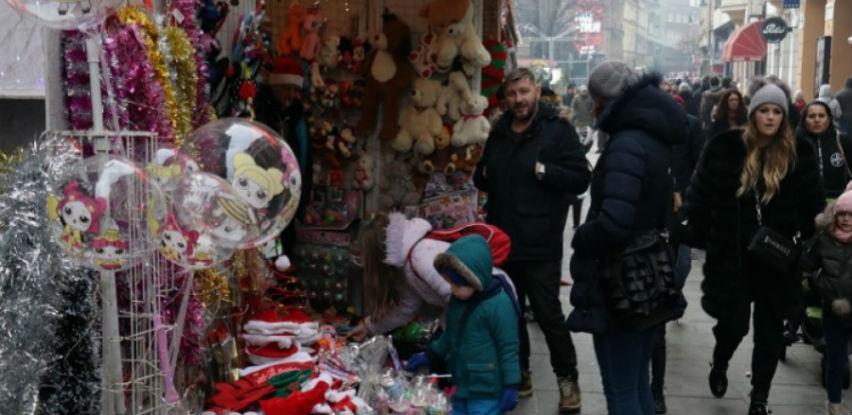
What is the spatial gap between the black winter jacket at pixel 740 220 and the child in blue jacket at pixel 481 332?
4.74 ft

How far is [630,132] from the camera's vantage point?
16.4 ft

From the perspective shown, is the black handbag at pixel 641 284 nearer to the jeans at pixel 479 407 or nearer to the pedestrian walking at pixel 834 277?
the jeans at pixel 479 407

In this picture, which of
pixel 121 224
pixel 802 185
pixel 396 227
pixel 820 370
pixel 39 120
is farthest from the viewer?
pixel 820 370

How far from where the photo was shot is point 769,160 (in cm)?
602

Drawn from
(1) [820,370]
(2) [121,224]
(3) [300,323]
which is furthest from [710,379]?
(2) [121,224]

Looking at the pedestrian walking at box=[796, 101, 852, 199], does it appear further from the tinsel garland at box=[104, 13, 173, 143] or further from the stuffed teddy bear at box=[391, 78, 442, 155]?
the tinsel garland at box=[104, 13, 173, 143]

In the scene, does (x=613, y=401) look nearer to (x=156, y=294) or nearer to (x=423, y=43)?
(x=156, y=294)

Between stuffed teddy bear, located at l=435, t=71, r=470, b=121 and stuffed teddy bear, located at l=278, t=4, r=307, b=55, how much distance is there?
3.46ft

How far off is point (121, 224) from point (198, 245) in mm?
265

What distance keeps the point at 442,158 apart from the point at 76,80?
4.00 m

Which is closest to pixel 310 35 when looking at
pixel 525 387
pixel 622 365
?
pixel 525 387

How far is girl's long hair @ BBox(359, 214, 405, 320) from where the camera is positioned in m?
6.93

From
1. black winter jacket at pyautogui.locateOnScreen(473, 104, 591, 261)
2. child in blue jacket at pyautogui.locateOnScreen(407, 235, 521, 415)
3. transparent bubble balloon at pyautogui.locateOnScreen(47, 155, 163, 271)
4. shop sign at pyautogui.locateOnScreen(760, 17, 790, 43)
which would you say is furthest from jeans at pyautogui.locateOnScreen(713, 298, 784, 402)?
shop sign at pyautogui.locateOnScreen(760, 17, 790, 43)

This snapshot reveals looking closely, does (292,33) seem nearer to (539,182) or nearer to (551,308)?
(539,182)
